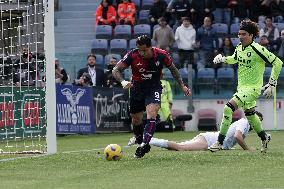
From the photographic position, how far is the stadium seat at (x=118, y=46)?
30391 mm

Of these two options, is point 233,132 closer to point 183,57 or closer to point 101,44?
point 183,57

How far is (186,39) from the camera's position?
28.9 meters

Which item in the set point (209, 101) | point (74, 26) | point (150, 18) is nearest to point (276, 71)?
point (209, 101)

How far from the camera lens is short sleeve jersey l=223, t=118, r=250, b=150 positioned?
625 inches

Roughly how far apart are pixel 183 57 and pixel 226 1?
11.8 feet

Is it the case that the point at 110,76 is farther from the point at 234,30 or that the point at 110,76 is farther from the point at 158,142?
the point at 158,142

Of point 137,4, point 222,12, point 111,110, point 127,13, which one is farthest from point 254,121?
point 137,4

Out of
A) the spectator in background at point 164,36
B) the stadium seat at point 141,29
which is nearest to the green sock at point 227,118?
the spectator in background at point 164,36

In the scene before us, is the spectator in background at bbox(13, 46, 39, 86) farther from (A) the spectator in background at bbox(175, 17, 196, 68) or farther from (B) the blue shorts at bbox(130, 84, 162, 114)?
(A) the spectator in background at bbox(175, 17, 196, 68)

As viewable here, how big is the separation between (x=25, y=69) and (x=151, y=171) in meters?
6.44

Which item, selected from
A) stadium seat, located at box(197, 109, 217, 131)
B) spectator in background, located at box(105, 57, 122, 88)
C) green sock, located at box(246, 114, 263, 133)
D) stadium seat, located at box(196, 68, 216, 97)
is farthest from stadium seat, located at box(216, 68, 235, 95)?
green sock, located at box(246, 114, 263, 133)

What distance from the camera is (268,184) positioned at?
9.95 meters

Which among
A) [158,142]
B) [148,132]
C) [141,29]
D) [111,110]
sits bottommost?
[111,110]

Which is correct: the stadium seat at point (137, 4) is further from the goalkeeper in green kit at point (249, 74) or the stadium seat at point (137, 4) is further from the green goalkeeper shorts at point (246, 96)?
the green goalkeeper shorts at point (246, 96)
